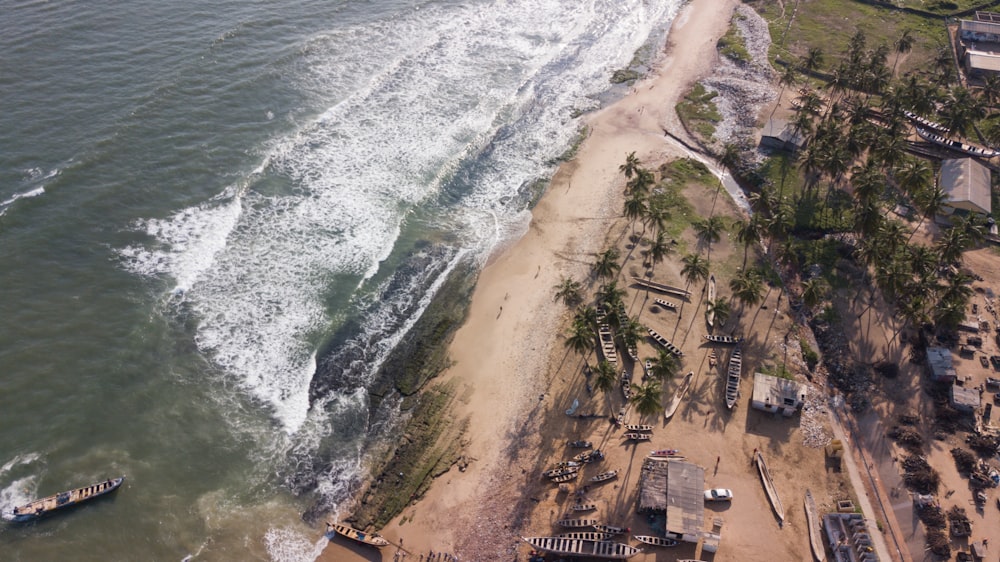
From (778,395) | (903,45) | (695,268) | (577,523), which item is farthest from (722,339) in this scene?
(903,45)

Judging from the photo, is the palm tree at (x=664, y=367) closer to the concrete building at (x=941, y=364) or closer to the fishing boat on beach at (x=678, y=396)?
the fishing boat on beach at (x=678, y=396)

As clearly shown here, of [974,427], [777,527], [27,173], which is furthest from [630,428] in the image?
[27,173]

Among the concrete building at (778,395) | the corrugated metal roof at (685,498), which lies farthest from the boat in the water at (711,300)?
the corrugated metal roof at (685,498)

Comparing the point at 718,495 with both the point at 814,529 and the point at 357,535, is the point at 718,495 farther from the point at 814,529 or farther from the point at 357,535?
the point at 357,535

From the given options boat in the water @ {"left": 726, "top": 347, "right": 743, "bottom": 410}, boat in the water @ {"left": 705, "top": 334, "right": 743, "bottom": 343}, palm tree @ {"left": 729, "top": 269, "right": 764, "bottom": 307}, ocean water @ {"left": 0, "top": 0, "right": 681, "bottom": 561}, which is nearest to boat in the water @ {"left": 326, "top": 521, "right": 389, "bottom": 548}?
ocean water @ {"left": 0, "top": 0, "right": 681, "bottom": 561}

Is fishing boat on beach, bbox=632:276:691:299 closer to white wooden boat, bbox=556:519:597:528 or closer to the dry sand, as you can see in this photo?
the dry sand

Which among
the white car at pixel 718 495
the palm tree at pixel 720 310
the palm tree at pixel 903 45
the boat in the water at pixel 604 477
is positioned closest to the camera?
the white car at pixel 718 495
